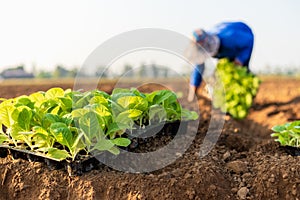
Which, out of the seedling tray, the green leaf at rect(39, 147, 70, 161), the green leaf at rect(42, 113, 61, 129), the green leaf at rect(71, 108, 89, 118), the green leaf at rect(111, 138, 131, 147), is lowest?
the seedling tray

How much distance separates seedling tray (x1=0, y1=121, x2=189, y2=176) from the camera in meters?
2.98

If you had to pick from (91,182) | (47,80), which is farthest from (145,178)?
(47,80)

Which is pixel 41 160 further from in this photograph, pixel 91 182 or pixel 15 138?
pixel 91 182

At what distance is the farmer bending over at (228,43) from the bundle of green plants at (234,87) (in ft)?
0.49

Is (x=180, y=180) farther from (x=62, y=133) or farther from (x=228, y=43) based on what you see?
(x=228, y=43)

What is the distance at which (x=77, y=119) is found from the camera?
298 cm

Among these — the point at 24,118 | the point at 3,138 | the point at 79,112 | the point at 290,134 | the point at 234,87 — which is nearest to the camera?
the point at 79,112

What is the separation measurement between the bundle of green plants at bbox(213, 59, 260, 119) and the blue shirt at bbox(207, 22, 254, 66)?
0.47 ft

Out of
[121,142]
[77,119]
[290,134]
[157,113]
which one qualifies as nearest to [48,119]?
[77,119]

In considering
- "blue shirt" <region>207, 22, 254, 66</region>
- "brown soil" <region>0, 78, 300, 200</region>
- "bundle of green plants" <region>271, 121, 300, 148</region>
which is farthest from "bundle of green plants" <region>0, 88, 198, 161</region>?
"blue shirt" <region>207, 22, 254, 66</region>

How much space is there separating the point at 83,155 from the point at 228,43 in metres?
3.72

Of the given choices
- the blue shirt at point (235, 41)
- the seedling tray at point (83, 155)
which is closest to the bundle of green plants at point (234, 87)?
the blue shirt at point (235, 41)

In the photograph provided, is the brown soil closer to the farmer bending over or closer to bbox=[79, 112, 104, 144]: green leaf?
bbox=[79, 112, 104, 144]: green leaf

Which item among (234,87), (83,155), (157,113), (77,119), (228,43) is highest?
(228,43)
